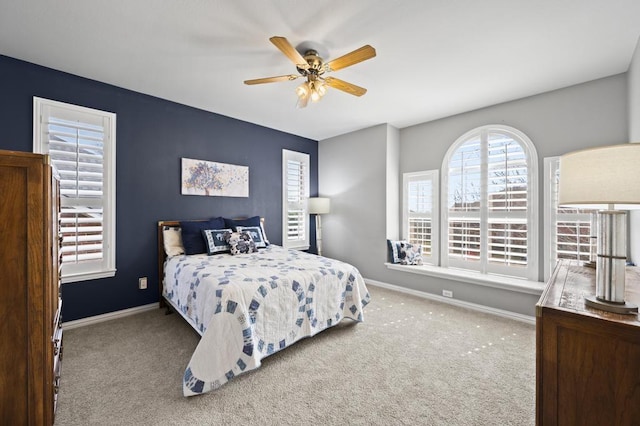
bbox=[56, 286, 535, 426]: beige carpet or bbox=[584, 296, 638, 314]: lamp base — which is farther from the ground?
bbox=[584, 296, 638, 314]: lamp base

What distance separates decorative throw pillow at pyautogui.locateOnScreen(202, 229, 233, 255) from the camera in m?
3.20

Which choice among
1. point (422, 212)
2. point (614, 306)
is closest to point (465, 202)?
point (422, 212)

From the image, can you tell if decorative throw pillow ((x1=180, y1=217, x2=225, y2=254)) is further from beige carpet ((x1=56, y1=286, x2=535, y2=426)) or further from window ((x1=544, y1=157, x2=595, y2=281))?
window ((x1=544, y1=157, x2=595, y2=281))

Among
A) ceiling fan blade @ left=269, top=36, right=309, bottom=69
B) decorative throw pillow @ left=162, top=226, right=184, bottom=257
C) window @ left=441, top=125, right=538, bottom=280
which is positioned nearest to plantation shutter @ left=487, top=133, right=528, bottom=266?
window @ left=441, top=125, right=538, bottom=280

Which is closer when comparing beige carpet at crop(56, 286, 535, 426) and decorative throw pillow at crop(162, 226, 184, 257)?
beige carpet at crop(56, 286, 535, 426)

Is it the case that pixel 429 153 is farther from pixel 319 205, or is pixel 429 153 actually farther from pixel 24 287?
pixel 24 287

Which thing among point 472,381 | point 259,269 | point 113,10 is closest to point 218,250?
point 259,269

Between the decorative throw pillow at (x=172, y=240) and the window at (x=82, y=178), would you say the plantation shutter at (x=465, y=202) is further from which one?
the window at (x=82, y=178)

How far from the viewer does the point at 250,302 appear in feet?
6.50

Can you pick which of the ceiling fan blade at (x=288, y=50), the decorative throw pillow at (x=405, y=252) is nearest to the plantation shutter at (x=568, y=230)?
the decorative throw pillow at (x=405, y=252)

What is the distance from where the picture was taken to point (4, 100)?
2.42m

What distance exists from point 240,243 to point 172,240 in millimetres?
831

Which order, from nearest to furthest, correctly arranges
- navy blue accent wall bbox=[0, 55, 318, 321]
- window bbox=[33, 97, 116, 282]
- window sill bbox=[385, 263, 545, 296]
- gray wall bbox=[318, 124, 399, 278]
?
navy blue accent wall bbox=[0, 55, 318, 321] < window bbox=[33, 97, 116, 282] < window sill bbox=[385, 263, 545, 296] < gray wall bbox=[318, 124, 399, 278]

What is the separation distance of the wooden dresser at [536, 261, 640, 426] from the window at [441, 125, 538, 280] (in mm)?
2397
